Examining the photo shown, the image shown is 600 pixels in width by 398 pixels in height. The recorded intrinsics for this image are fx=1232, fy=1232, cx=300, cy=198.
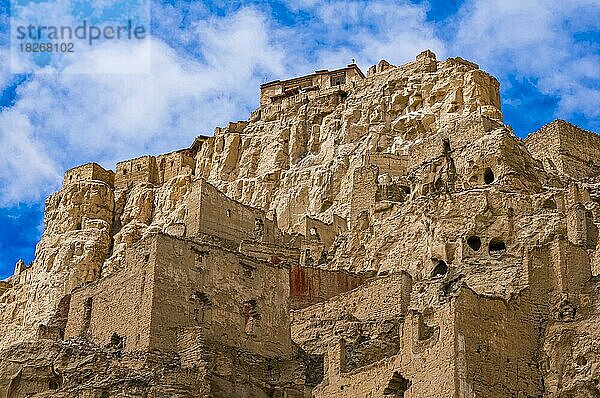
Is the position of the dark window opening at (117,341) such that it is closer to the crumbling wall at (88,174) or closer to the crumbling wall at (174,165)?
the crumbling wall at (174,165)

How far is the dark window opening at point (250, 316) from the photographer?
42.0 meters

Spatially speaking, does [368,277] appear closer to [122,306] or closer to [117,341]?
[122,306]

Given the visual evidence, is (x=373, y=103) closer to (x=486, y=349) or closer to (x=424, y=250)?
(x=424, y=250)

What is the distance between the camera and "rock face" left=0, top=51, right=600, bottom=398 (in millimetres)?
35281

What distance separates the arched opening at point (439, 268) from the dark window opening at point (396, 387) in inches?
444

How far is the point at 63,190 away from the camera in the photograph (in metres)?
80.8

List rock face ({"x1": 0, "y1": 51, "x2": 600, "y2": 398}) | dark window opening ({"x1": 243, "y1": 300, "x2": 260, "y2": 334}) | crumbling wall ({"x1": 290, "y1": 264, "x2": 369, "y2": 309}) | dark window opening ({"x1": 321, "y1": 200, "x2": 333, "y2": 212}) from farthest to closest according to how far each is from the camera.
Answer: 1. dark window opening ({"x1": 321, "y1": 200, "x2": 333, "y2": 212})
2. crumbling wall ({"x1": 290, "y1": 264, "x2": 369, "y2": 309})
3. dark window opening ({"x1": 243, "y1": 300, "x2": 260, "y2": 334})
4. rock face ({"x1": 0, "y1": 51, "x2": 600, "y2": 398})

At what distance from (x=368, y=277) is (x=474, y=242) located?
490cm

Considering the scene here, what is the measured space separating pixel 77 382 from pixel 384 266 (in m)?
16.5

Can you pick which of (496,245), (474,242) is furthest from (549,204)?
(474,242)

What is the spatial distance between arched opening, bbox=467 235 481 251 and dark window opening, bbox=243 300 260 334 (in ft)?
30.8

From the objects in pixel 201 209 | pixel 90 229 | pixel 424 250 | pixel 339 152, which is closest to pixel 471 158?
pixel 424 250

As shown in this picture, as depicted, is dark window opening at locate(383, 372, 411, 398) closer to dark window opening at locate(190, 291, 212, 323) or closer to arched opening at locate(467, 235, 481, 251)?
dark window opening at locate(190, 291, 212, 323)

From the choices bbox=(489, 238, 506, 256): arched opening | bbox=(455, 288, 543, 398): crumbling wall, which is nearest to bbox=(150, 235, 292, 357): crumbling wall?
bbox=(489, 238, 506, 256): arched opening
